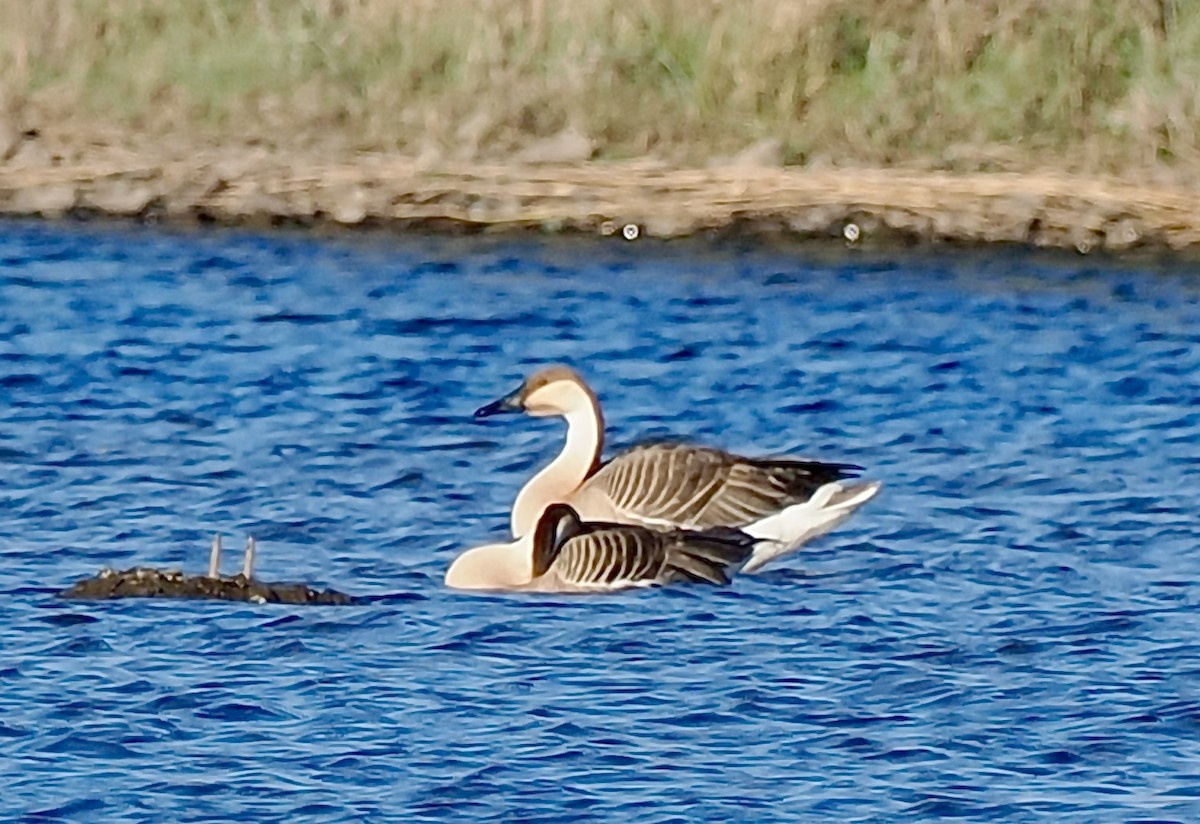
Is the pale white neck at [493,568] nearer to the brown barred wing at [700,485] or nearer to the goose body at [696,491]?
the goose body at [696,491]

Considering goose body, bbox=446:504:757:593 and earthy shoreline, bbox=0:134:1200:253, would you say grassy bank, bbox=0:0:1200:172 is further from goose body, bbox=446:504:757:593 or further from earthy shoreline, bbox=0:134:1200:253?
goose body, bbox=446:504:757:593

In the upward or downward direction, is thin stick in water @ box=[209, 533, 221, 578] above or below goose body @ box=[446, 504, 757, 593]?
above

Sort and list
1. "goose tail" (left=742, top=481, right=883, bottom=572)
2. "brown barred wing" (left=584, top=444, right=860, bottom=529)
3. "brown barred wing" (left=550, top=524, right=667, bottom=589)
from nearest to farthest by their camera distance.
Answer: "brown barred wing" (left=550, top=524, right=667, bottom=589)
"goose tail" (left=742, top=481, right=883, bottom=572)
"brown barred wing" (left=584, top=444, right=860, bottom=529)

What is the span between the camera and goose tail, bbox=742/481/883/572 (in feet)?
38.3

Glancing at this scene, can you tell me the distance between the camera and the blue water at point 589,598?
8.73m

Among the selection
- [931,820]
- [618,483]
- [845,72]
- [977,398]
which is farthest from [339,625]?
[845,72]

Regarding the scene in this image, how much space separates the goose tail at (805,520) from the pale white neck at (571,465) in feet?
2.83

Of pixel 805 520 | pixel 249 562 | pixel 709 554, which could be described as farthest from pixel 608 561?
pixel 249 562

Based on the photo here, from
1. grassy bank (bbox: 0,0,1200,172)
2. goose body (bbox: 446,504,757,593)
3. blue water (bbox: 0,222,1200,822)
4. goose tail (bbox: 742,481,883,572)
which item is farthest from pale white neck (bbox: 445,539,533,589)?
grassy bank (bbox: 0,0,1200,172)

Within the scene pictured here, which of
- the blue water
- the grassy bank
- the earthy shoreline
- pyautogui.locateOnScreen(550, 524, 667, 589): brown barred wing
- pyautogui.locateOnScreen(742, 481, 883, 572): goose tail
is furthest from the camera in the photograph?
the grassy bank

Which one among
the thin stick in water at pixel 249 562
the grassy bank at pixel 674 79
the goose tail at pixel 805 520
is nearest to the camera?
the thin stick in water at pixel 249 562

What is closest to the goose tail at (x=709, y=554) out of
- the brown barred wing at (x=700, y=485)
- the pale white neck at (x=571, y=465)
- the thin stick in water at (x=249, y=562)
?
the brown barred wing at (x=700, y=485)

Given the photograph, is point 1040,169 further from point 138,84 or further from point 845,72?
point 138,84

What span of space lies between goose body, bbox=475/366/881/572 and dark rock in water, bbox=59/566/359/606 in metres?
1.30
